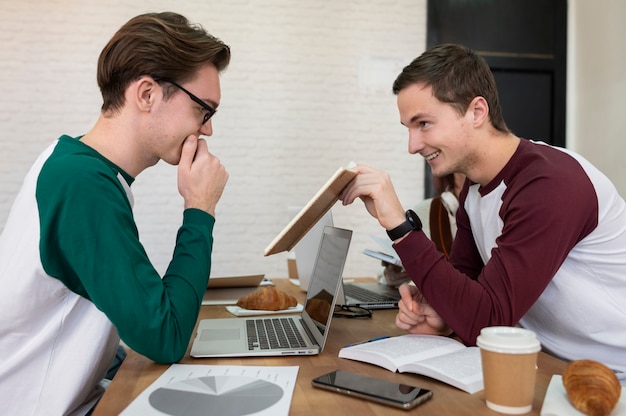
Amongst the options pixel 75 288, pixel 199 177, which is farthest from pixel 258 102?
pixel 75 288

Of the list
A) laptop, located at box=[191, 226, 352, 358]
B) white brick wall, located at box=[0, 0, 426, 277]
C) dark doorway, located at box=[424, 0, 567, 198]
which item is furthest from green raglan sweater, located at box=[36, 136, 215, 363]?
dark doorway, located at box=[424, 0, 567, 198]

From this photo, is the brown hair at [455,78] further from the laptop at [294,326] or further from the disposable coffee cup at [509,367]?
the disposable coffee cup at [509,367]

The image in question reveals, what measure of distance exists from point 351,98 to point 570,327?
3.18 meters

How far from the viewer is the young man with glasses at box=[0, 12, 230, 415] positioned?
3.32 ft

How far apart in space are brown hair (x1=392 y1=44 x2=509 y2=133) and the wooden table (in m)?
0.60

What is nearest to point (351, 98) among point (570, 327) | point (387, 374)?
point (570, 327)

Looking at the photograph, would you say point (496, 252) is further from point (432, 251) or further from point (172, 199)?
point (172, 199)

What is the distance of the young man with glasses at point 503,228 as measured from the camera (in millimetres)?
1209

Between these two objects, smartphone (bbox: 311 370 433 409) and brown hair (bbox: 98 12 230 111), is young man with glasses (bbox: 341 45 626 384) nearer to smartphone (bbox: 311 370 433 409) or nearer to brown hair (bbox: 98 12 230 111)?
smartphone (bbox: 311 370 433 409)

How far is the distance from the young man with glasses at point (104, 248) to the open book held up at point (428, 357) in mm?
348

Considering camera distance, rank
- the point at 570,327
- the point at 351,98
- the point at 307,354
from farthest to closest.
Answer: the point at 351,98 → the point at 570,327 → the point at 307,354

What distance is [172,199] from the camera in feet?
13.3

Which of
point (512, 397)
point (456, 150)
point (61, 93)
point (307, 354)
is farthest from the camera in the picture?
point (61, 93)

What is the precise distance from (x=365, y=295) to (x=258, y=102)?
2.57m
